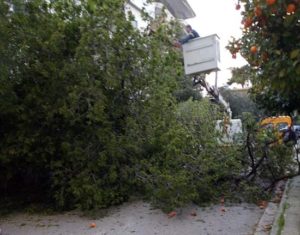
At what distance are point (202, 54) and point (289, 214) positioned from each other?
340 centimetres

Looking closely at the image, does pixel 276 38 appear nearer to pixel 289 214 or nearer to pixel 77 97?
pixel 289 214

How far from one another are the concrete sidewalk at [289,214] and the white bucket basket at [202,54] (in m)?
2.67

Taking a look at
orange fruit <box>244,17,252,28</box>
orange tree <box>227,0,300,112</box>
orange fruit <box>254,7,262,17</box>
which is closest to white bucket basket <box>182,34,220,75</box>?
orange tree <box>227,0,300,112</box>

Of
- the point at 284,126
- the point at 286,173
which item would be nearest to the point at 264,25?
the point at 286,173

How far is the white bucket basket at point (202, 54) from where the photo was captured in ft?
26.5

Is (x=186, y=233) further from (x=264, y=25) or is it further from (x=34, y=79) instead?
(x=34, y=79)

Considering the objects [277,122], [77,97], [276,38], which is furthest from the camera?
[277,122]

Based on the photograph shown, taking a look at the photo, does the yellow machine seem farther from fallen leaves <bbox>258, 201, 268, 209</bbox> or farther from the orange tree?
the orange tree

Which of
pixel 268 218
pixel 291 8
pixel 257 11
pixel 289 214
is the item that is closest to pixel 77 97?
pixel 268 218

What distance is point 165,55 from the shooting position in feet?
27.7

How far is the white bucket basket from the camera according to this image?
26.5ft

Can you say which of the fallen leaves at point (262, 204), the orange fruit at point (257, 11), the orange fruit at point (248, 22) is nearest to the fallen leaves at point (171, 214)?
the fallen leaves at point (262, 204)

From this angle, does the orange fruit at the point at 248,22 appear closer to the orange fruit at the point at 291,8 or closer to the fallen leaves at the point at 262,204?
the orange fruit at the point at 291,8

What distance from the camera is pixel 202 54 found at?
27.1 feet
